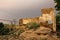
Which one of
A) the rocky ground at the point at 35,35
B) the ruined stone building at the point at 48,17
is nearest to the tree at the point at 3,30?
the rocky ground at the point at 35,35

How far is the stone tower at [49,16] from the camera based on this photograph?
19.3m

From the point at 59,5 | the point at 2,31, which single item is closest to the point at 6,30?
the point at 2,31

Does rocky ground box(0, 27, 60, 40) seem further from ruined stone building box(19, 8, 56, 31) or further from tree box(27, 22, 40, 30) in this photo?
ruined stone building box(19, 8, 56, 31)

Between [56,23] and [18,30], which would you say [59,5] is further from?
[18,30]

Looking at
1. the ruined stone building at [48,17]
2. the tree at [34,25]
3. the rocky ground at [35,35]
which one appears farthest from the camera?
the tree at [34,25]

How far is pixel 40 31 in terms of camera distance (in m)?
18.4

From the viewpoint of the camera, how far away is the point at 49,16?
64.2ft

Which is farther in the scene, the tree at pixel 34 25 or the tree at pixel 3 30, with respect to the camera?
the tree at pixel 34 25

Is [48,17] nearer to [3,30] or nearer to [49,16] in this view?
[49,16]

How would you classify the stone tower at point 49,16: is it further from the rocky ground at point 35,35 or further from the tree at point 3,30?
the tree at point 3,30

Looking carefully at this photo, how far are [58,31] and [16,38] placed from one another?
384cm

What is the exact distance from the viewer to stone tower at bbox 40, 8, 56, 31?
63.2ft

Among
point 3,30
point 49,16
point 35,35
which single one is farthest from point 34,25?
point 3,30

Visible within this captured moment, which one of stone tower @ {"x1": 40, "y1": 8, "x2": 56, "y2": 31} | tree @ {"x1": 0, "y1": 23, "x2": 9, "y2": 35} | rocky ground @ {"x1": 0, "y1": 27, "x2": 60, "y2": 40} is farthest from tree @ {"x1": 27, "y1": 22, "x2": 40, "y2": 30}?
tree @ {"x1": 0, "y1": 23, "x2": 9, "y2": 35}
